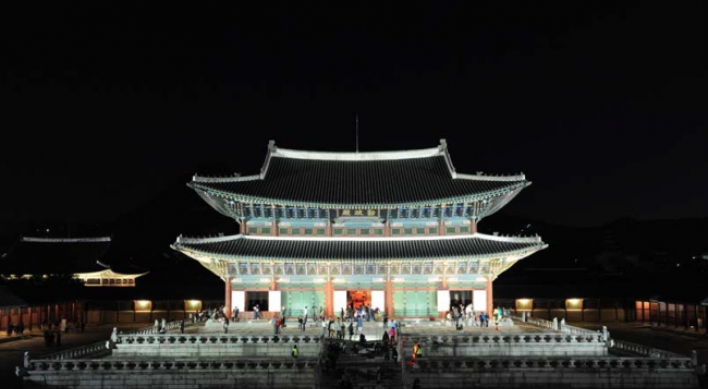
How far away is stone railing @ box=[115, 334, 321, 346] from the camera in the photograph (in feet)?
121

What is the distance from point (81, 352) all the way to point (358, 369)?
16430mm

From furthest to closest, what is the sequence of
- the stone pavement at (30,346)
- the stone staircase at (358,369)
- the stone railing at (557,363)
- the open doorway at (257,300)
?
the open doorway at (257,300), the stone pavement at (30,346), the stone railing at (557,363), the stone staircase at (358,369)

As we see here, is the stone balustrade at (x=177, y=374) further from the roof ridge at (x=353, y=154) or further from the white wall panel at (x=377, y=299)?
the roof ridge at (x=353, y=154)

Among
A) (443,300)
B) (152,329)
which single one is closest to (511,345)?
(443,300)

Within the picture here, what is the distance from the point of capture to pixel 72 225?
186375 millimetres

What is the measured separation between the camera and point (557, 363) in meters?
33.2

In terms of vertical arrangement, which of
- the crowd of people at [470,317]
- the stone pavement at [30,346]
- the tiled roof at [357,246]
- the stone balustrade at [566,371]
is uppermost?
the tiled roof at [357,246]

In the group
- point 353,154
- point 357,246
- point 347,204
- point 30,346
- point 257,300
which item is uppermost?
point 353,154

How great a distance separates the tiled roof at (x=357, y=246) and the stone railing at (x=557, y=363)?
13.4 meters

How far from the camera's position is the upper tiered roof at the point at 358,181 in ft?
159

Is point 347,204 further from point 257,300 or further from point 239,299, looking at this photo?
point 239,299

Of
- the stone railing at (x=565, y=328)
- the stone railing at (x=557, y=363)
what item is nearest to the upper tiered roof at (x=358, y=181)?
the stone railing at (x=565, y=328)

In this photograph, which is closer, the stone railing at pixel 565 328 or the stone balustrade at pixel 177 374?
the stone balustrade at pixel 177 374

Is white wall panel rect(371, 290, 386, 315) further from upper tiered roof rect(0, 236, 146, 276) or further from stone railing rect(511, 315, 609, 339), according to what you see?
upper tiered roof rect(0, 236, 146, 276)
